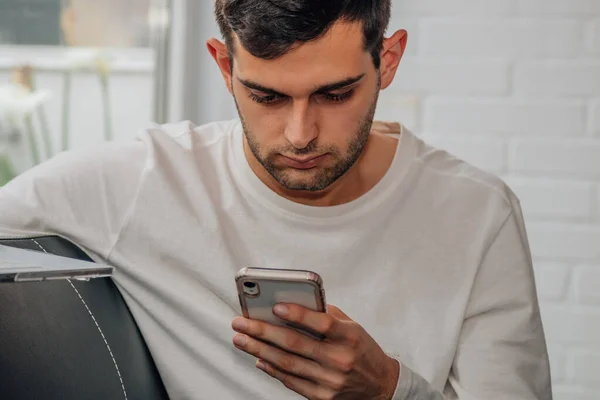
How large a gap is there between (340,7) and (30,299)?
579mm

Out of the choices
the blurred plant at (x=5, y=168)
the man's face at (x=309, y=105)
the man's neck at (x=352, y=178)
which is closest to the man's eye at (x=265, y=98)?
the man's face at (x=309, y=105)

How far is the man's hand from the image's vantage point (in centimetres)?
117

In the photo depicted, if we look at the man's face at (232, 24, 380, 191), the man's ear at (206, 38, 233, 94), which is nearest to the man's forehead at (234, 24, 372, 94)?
the man's face at (232, 24, 380, 191)

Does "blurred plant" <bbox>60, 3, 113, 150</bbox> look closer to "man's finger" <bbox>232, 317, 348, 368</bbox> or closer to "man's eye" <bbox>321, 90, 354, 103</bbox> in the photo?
"man's eye" <bbox>321, 90, 354, 103</bbox>

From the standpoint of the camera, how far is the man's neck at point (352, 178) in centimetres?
150

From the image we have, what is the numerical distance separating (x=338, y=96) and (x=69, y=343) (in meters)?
0.50

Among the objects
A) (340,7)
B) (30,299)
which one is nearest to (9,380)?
(30,299)

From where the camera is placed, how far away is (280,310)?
1.14m

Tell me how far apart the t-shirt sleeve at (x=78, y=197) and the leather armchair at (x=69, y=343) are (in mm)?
26

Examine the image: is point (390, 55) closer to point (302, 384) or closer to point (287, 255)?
point (287, 255)

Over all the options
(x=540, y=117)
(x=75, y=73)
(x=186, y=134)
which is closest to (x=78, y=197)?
(x=186, y=134)

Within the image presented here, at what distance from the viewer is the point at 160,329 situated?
4.69 feet

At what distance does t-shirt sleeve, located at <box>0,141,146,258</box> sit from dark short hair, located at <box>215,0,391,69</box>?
0.25 m

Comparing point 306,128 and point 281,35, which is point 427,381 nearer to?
point 306,128
